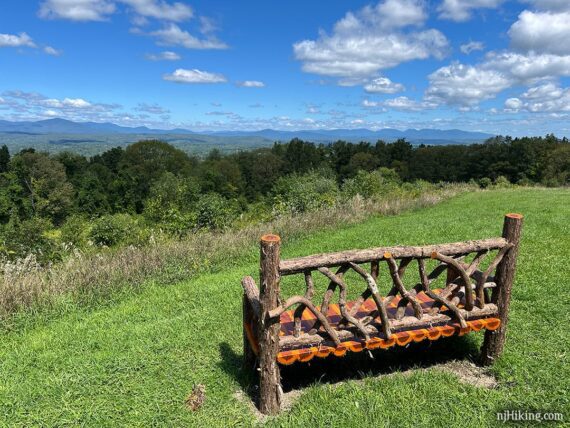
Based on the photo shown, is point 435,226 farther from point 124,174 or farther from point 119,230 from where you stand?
point 124,174

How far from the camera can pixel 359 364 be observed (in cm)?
417

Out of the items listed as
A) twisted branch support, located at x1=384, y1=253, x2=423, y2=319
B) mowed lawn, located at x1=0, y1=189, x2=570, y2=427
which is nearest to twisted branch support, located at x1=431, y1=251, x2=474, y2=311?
twisted branch support, located at x1=384, y1=253, x2=423, y2=319

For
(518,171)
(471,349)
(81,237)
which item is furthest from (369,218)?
(518,171)

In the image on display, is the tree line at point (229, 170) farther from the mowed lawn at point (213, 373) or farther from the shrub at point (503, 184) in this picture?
the mowed lawn at point (213, 373)

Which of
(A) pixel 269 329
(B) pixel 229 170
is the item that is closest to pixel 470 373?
(A) pixel 269 329

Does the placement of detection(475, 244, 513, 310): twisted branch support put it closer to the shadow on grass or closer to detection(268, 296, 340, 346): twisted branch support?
the shadow on grass

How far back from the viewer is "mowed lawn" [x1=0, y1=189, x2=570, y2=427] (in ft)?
11.1

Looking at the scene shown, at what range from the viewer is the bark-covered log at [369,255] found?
3188 millimetres

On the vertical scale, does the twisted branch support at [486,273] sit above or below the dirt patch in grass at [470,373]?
above

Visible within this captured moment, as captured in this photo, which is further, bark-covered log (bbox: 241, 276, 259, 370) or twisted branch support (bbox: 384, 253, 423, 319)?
bark-covered log (bbox: 241, 276, 259, 370)

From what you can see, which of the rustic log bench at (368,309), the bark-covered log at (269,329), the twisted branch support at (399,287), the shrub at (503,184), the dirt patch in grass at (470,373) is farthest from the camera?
the shrub at (503,184)

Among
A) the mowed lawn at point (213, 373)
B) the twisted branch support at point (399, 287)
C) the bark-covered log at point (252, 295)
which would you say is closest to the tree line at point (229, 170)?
the mowed lawn at point (213, 373)

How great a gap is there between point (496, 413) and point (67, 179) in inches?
2171

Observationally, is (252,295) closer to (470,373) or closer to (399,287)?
(399,287)
